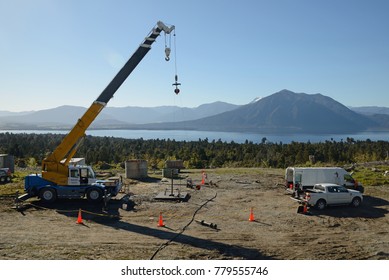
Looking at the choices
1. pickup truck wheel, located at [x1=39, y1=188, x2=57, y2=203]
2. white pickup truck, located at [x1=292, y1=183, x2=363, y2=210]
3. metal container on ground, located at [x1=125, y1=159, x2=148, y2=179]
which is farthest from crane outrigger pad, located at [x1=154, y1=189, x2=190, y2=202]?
metal container on ground, located at [x1=125, y1=159, x2=148, y2=179]

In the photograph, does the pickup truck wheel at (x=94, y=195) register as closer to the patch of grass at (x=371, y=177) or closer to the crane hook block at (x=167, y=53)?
the crane hook block at (x=167, y=53)

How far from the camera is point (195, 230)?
1533cm

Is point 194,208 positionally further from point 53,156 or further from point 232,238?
point 53,156

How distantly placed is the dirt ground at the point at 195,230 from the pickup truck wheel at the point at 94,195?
51 centimetres

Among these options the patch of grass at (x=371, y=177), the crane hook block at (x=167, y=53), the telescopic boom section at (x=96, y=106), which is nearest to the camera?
the telescopic boom section at (x=96, y=106)

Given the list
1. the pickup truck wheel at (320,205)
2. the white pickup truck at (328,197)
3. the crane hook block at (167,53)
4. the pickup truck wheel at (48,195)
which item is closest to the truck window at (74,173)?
the pickup truck wheel at (48,195)

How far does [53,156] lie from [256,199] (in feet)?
41.4

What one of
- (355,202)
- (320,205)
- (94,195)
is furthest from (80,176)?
(355,202)

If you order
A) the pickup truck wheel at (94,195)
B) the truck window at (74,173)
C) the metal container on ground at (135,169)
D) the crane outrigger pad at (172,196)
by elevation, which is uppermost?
the truck window at (74,173)

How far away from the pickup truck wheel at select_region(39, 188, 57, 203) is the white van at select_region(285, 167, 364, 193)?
14844 mm

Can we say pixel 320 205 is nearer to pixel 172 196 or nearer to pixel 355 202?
pixel 355 202

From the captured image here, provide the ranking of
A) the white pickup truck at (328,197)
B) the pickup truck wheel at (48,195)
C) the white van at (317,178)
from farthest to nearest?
the white van at (317,178) → the pickup truck wheel at (48,195) → the white pickup truck at (328,197)

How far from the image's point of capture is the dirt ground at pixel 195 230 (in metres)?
12.7

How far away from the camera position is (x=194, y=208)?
19.5 m
